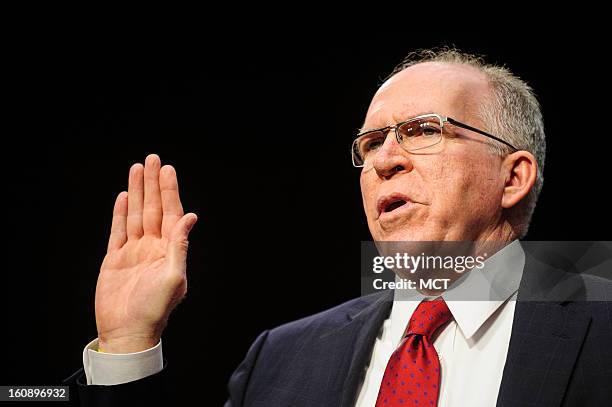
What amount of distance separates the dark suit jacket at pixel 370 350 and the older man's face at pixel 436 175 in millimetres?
194

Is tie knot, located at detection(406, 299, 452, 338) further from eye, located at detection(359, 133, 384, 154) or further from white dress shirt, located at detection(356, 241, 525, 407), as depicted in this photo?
eye, located at detection(359, 133, 384, 154)

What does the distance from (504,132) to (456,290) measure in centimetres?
43

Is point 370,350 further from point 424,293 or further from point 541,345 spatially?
point 541,345

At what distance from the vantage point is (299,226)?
7.27 ft

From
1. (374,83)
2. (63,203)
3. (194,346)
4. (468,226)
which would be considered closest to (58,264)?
(63,203)

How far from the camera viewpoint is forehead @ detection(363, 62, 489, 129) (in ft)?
5.48

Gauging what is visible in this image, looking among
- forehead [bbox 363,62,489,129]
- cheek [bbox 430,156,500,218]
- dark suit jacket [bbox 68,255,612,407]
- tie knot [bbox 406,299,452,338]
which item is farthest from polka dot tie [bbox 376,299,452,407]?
forehead [bbox 363,62,489,129]

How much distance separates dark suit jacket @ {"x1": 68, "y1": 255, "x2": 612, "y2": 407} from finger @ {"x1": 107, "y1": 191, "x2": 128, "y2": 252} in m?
0.33

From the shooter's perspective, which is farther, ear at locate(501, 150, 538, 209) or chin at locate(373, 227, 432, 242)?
ear at locate(501, 150, 538, 209)

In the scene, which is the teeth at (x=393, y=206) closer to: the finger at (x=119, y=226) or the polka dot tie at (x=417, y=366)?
the polka dot tie at (x=417, y=366)

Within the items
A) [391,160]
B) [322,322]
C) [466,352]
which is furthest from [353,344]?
[391,160]

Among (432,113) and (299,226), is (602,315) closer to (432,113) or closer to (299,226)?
(432,113)

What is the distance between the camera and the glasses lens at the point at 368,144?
174 cm

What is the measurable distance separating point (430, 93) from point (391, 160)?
Result: 0.21 metres
